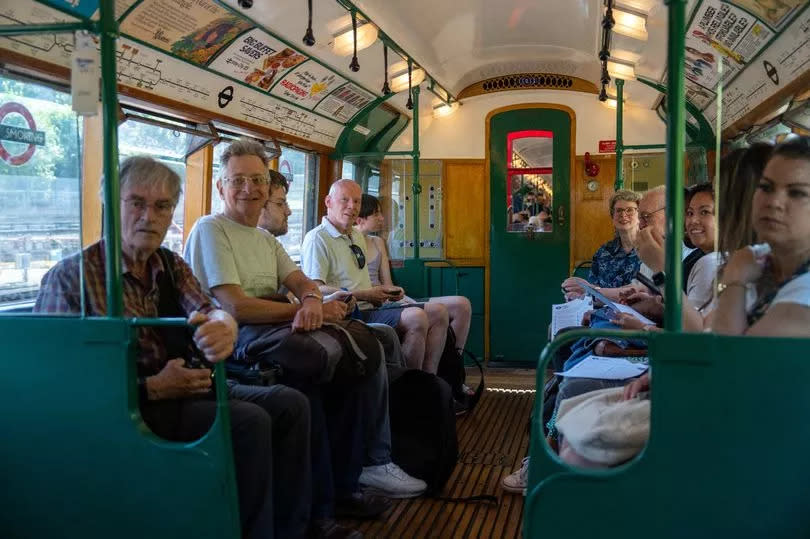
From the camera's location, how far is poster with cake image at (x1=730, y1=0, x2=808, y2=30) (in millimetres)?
1963

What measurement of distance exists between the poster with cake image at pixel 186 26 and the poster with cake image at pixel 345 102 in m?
1.52

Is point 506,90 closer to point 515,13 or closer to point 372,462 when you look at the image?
point 515,13

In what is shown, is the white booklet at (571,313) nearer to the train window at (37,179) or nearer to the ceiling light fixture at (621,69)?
the ceiling light fixture at (621,69)

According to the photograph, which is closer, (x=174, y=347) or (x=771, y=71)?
(x=174, y=347)

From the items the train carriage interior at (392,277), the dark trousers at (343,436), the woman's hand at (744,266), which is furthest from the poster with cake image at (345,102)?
the woman's hand at (744,266)

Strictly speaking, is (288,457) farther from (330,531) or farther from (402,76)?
(402,76)

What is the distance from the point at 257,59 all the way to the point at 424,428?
8.64 ft

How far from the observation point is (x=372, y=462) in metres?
3.08

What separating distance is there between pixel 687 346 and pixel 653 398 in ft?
0.47

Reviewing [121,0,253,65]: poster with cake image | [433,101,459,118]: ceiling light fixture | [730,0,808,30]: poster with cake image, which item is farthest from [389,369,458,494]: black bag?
[433,101,459,118]: ceiling light fixture

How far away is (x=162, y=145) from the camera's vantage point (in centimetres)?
412

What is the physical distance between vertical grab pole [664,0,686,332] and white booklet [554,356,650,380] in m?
0.78

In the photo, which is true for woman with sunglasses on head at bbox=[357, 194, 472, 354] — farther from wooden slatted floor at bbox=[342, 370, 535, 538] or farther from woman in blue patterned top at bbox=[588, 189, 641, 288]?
woman in blue patterned top at bbox=[588, 189, 641, 288]

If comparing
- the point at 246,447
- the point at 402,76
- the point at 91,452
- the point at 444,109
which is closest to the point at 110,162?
the point at 91,452
